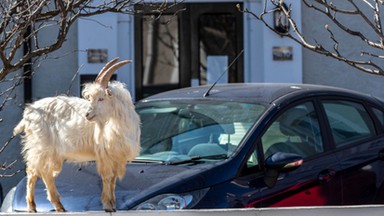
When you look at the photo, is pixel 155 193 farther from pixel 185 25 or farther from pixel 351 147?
pixel 185 25

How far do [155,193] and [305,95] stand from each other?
1.85 metres

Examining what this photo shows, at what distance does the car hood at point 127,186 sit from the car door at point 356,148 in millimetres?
1416

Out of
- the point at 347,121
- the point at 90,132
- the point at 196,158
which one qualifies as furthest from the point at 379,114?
the point at 90,132

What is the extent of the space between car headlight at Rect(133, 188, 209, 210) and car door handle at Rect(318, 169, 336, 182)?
1241mm

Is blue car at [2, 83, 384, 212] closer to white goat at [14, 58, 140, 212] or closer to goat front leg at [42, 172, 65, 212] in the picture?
goat front leg at [42, 172, 65, 212]

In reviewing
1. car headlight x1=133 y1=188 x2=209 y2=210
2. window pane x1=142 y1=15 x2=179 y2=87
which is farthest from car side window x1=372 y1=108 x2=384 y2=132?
window pane x1=142 y1=15 x2=179 y2=87

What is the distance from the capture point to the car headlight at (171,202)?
5621 millimetres

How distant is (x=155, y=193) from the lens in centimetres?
567

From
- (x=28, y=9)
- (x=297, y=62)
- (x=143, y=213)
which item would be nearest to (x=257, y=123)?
(x=143, y=213)

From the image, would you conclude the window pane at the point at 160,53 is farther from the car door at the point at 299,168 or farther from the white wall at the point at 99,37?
the car door at the point at 299,168

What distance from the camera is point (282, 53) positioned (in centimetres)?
1145

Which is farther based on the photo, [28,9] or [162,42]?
[162,42]

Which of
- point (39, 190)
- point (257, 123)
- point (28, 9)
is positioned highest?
point (28, 9)

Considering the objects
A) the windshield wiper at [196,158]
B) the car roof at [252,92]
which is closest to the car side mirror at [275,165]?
the windshield wiper at [196,158]
